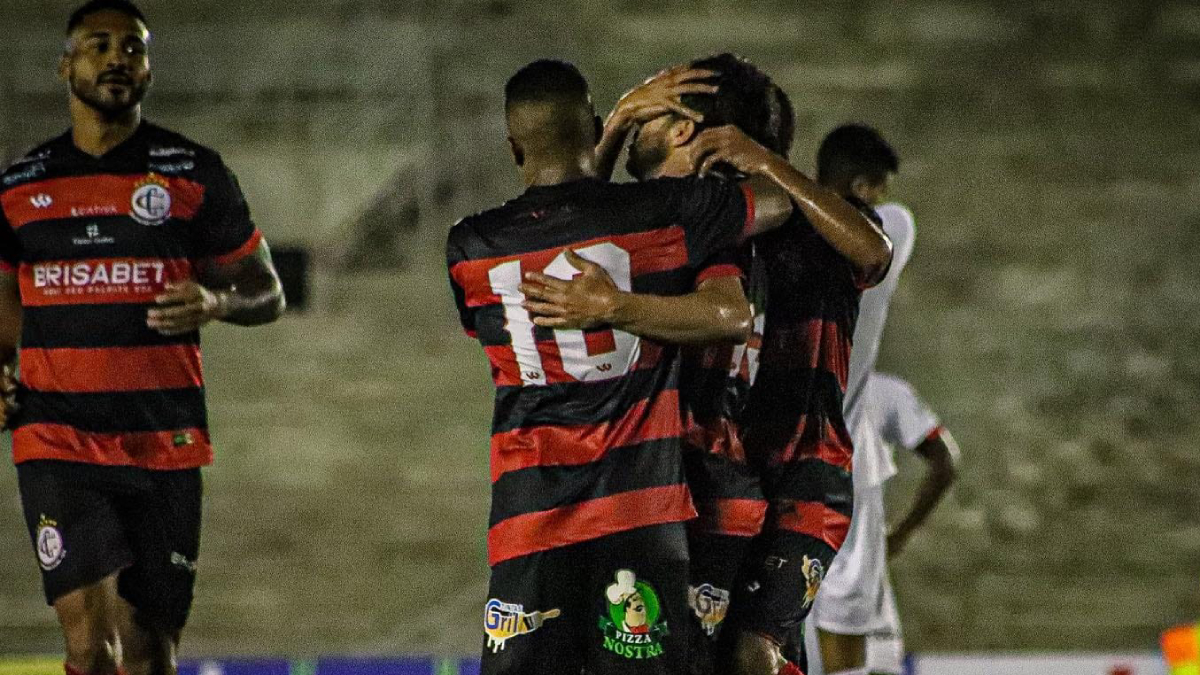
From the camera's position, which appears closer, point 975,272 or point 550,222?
point 550,222

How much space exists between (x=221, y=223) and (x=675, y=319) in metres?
1.45

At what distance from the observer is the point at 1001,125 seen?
11117mm

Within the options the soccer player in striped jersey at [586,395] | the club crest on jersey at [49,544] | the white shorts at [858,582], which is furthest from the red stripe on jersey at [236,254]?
the white shorts at [858,582]

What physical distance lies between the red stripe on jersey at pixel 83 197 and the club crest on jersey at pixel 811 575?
168cm

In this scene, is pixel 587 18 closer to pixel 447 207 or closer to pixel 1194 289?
pixel 447 207

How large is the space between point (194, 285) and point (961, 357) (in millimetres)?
7526

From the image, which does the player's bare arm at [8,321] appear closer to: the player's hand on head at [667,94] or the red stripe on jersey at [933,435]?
the player's hand on head at [667,94]

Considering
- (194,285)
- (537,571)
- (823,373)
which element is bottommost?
(537,571)

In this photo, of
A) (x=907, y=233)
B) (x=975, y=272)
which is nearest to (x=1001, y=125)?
(x=975, y=272)

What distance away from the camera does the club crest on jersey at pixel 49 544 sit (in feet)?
12.5

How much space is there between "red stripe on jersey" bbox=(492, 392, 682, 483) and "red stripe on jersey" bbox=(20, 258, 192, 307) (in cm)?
117

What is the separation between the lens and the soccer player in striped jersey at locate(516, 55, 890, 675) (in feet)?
11.2

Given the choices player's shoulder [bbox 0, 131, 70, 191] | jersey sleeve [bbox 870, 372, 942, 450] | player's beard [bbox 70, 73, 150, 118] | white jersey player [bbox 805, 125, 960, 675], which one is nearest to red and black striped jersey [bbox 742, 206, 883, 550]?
white jersey player [bbox 805, 125, 960, 675]

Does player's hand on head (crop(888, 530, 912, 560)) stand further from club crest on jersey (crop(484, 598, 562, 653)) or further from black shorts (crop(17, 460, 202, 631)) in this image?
club crest on jersey (crop(484, 598, 562, 653))
